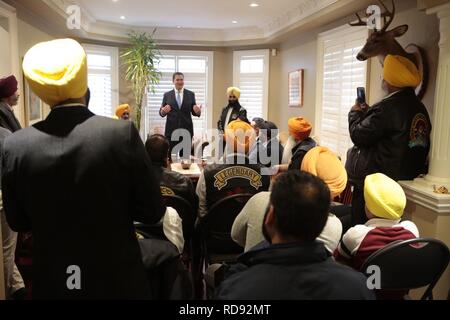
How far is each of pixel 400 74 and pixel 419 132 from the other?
403 mm

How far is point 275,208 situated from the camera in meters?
1.08

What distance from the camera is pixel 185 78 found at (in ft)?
26.0

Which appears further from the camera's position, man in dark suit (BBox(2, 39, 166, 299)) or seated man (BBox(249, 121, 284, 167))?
seated man (BBox(249, 121, 284, 167))

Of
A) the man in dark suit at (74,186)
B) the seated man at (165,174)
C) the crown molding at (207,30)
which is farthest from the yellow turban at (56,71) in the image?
the crown molding at (207,30)

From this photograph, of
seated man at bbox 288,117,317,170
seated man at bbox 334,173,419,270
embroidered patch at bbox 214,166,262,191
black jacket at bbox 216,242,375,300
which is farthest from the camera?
seated man at bbox 288,117,317,170

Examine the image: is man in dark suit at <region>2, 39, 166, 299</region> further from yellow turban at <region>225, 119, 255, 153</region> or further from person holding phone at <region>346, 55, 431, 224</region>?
person holding phone at <region>346, 55, 431, 224</region>

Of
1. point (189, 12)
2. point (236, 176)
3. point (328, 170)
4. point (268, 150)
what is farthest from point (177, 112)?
point (328, 170)

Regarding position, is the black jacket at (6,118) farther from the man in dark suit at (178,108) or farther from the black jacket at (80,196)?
the man in dark suit at (178,108)

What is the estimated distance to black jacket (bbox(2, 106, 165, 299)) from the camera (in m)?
1.15

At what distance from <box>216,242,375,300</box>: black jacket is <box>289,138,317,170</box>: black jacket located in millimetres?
1950

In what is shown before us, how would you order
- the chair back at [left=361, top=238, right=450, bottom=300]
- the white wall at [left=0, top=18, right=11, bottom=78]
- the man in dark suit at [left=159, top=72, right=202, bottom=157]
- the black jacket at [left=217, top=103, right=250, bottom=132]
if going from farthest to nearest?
the man in dark suit at [left=159, top=72, right=202, bottom=157], the black jacket at [left=217, top=103, right=250, bottom=132], the white wall at [left=0, top=18, right=11, bottom=78], the chair back at [left=361, top=238, right=450, bottom=300]

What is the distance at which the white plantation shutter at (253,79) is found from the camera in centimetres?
754

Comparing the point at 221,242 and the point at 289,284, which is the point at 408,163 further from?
the point at 289,284

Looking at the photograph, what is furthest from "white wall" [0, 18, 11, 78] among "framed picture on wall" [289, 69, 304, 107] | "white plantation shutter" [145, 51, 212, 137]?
"framed picture on wall" [289, 69, 304, 107]
